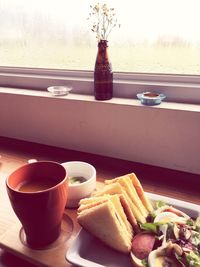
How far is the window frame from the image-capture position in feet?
3.32

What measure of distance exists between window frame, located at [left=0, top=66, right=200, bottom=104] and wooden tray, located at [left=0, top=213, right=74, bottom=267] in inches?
23.8

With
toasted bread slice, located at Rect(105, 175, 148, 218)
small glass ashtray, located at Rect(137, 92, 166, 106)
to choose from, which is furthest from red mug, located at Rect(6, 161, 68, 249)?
small glass ashtray, located at Rect(137, 92, 166, 106)

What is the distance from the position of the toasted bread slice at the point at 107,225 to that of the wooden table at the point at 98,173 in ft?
0.21

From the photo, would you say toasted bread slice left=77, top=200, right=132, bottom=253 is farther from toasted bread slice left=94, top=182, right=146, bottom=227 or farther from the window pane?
the window pane

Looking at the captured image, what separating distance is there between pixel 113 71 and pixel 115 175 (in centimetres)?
43

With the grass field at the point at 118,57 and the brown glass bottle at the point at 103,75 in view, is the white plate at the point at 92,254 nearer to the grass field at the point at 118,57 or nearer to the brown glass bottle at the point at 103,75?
the brown glass bottle at the point at 103,75

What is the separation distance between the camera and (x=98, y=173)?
0.94 m

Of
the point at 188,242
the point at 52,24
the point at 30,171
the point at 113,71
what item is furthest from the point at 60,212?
the point at 52,24

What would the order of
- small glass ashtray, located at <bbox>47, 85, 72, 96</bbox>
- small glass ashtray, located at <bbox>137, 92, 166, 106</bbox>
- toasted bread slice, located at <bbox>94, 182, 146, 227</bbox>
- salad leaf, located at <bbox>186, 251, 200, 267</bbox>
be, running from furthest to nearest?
small glass ashtray, located at <bbox>47, 85, 72, 96</bbox>, small glass ashtray, located at <bbox>137, 92, 166, 106</bbox>, toasted bread slice, located at <bbox>94, 182, 146, 227</bbox>, salad leaf, located at <bbox>186, 251, 200, 267</bbox>

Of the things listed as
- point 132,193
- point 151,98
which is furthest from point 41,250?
point 151,98

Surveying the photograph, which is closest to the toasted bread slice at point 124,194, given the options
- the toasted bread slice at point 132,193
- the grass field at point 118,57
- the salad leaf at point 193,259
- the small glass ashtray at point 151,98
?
the toasted bread slice at point 132,193

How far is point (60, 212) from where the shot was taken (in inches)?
21.4

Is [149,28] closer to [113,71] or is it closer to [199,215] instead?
[113,71]

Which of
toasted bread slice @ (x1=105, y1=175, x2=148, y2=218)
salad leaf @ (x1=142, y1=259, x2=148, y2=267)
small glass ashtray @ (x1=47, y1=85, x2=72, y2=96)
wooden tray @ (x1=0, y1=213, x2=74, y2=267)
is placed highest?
small glass ashtray @ (x1=47, y1=85, x2=72, y2=96)
